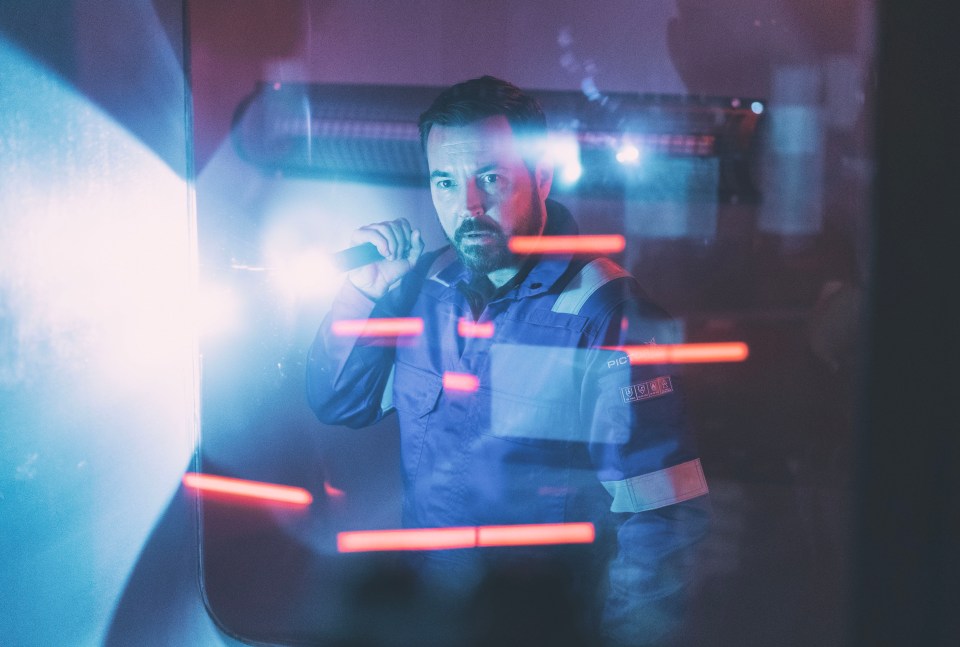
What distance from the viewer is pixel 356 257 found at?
1.04m

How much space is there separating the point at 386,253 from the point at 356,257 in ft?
0.15

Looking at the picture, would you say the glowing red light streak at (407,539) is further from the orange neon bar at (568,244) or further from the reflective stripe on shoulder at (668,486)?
the orange neon bar at (568,244)

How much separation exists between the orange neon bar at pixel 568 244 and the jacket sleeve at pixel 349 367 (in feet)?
0.75

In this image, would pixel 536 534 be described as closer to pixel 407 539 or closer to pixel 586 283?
pixel 407 539

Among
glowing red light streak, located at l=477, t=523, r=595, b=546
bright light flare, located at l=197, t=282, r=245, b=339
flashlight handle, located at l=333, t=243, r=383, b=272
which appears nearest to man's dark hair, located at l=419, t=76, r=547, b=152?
flashlight handle, located at l=333, t=243, r=383, b=272

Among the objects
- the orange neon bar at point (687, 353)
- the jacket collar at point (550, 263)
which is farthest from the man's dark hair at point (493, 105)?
the orange neon bar at point (687, 353)

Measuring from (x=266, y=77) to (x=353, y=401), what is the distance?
0.51 metres

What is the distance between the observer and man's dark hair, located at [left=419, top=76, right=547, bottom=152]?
0.96 meters

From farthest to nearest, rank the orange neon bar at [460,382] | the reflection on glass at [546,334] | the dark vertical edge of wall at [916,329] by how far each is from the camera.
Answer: the orange neon bar at [460,382], the reflection on glass at [546,334], the dark vertical edge of wall at [916,329]

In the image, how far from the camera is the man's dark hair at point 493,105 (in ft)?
3.14

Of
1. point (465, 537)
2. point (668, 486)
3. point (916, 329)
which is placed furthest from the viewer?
point (465, 537)

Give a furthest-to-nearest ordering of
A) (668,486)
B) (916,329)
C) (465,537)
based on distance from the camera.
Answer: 1. (465,537)
2. (668,486)
3. (916,329)

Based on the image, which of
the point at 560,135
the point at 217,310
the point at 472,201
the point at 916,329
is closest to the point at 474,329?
the point at 472,201

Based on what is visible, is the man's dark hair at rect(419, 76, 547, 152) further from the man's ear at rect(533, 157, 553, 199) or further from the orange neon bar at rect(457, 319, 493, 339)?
the orange neon bar at rect(457, 319, 493, 339)
